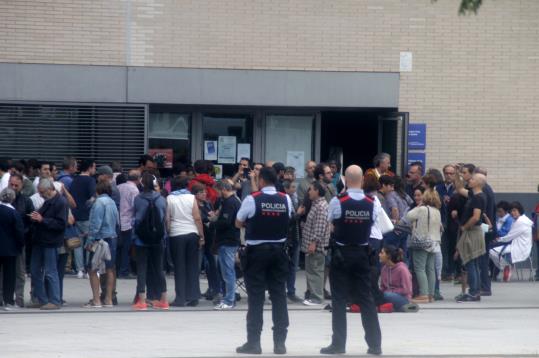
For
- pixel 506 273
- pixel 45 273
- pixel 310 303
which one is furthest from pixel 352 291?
pixel 506 273

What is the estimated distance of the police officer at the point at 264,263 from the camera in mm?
11289

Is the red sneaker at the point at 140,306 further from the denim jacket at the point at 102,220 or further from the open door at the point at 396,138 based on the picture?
→ the open door at the point at 396,138

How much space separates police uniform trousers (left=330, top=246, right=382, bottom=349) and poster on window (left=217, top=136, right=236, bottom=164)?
10.1m

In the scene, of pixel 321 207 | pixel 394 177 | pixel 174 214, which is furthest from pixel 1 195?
pixel 394 177

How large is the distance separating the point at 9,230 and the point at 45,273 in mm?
790

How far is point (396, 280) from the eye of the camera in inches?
605

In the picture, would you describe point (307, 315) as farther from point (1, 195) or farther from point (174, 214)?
point (1, 195)

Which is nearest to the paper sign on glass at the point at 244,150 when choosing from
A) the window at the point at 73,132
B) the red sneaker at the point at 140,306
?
the window at the point at 73,132

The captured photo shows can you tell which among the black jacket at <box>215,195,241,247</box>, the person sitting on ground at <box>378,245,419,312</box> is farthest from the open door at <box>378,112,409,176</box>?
the black jacket at <box>215,195,241,247</box>

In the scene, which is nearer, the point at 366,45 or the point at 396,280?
the point at 396,280

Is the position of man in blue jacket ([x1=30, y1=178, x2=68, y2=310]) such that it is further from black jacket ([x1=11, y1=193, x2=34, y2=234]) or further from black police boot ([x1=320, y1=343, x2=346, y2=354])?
black police boot ([x1=320, y1=343, x2=346, y2=354])

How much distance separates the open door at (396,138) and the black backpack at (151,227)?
7.00 metres

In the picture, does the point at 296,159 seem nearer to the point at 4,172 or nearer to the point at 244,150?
the point at 244,150

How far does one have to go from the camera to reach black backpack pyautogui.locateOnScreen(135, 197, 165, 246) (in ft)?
49.2
